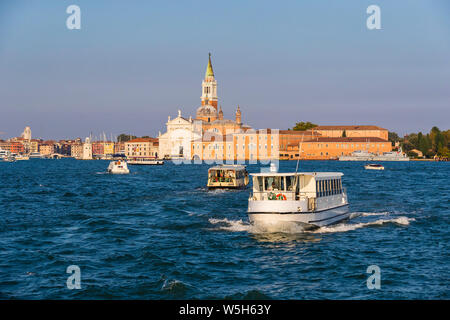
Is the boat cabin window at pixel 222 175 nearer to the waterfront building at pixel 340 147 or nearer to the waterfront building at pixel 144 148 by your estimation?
the waterfront building at pixel 340 147

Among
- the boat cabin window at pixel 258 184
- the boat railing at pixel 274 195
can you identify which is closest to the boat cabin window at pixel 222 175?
the boat cabin window at pixel 258 184

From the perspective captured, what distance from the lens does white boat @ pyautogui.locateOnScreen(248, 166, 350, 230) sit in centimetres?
2078

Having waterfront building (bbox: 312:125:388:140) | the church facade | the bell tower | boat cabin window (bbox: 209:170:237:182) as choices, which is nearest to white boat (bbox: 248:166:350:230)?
boat cabin window (bbox: 209:170:237:182)

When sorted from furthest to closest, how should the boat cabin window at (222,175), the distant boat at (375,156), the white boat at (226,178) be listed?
the distant boat at (375,156) → the boat cabin window at (222,175) → the white boat at (226,178)

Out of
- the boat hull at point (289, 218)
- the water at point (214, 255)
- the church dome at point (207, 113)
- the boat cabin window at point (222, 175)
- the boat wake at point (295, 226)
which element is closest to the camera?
the water at point (214, 255)

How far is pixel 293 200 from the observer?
2130cm

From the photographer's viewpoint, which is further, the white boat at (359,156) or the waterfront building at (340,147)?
the waterfront building at (340,147)

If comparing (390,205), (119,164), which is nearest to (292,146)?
(119,164)

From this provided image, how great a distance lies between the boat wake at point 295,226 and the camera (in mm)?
21016

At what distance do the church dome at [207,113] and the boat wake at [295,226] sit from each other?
159336mm

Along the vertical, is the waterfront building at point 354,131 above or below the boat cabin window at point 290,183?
above

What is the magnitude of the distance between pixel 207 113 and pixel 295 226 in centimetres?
16732

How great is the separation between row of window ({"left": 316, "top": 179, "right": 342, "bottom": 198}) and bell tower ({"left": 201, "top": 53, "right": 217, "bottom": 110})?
16609 centimetres

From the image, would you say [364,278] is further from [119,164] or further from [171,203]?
[119,164]
